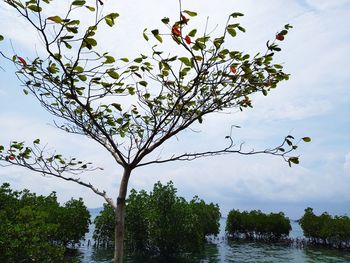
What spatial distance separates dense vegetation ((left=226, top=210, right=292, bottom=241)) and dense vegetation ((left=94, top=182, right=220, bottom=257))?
133ft

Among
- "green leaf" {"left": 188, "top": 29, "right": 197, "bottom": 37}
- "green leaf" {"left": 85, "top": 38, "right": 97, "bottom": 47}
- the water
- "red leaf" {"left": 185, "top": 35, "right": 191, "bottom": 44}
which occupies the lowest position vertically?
the water

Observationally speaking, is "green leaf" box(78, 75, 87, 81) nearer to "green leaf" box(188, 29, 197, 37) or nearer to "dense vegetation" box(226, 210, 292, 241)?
"green leaf" box(188, 29, 197, 37)

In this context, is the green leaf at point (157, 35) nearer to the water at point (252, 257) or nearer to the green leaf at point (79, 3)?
the green leaf at point (79, 3)

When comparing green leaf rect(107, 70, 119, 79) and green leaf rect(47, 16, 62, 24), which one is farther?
green leaf rect(107, 70, 119, 79)

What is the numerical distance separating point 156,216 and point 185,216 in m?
3.59

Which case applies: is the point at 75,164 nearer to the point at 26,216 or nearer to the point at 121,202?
the point at 121,202

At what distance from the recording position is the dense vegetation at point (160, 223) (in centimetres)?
4394

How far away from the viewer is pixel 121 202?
583 cm

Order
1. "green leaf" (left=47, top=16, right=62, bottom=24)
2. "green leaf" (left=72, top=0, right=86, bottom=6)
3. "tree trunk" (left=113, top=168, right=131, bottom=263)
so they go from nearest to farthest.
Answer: "green leaf" (left=72, top=0, right=86, bottom=6)
"green leaf" (left=47, top=16, right=62, bottom=24)
"tree trunk" (left=113, top=168, right=131, bottom=263)

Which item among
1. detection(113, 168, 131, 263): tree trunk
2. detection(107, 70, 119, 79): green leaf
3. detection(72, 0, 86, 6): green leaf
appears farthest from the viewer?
detection(113, 168, 131, 263): tree trunk

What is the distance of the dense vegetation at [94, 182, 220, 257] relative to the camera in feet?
144

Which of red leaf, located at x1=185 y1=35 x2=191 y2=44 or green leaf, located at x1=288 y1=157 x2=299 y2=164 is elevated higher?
red leaf, located at x1=185 y1=35 x2=191 y2=44

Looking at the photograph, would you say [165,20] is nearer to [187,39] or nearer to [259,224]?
[187,39]

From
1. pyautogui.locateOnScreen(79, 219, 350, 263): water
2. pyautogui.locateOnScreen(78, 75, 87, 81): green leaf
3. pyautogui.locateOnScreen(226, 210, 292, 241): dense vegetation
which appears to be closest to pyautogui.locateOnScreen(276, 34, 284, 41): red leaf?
pyautogui.locateOnScreen(78, 75, 87, 81): green leaf
